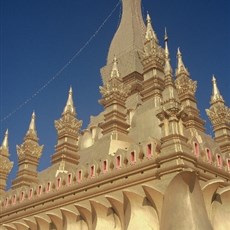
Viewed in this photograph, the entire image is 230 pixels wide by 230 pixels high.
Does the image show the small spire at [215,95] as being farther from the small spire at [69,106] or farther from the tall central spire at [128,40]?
the small spire at [69,106]

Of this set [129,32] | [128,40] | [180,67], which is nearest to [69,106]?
[180,67]

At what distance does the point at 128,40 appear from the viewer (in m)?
25.2

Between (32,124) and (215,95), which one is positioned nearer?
(215,95)

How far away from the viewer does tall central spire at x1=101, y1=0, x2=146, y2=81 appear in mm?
23766

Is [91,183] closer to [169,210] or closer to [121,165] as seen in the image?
[121,165]

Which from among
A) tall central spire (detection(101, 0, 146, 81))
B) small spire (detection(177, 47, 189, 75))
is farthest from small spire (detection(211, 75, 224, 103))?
tall central spire (detection(101, 0, 146, 81))

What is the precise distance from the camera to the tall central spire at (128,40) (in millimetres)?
23766

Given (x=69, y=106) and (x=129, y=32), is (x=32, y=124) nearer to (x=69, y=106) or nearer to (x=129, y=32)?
(x=69, y=106)

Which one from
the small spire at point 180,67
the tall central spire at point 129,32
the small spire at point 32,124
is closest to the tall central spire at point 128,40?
the tall central spire at point 129,32

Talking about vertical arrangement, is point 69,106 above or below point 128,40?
below

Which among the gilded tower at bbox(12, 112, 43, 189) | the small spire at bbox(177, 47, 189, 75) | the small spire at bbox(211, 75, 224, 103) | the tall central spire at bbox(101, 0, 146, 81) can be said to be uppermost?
the tall central spire at bbox(101, 0, 146, 81)

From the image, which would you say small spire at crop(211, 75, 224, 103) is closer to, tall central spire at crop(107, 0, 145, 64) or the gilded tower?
tall central spire at crop(107, 0, 145, 64)

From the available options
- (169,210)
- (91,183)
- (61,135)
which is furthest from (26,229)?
(169,210)

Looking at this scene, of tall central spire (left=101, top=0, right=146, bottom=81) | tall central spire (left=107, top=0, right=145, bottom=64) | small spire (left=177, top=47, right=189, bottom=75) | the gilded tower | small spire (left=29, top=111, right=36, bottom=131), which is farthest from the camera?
tall central spire (left=107, top=0, right=145, bottom=64)
